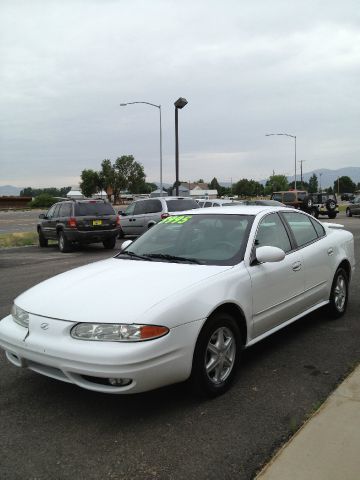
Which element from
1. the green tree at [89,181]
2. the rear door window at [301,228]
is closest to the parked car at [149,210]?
the rear door window at [301,228]

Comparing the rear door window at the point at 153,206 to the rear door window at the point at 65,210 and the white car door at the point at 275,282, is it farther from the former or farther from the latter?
the white car door at the point at 275,282

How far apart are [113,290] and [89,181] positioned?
98.2 metres

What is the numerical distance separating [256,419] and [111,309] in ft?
4.15

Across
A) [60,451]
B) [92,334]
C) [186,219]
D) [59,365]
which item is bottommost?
[60,451]

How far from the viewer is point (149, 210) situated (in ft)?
57.5

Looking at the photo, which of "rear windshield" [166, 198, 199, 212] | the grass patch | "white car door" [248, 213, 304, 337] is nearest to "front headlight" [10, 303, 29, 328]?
"white car door" [248, 213, 304, 337]

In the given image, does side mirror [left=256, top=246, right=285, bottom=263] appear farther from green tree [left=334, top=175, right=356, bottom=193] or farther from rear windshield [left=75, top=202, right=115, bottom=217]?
green tree [left=334, top=175, right=356, bottom=193]

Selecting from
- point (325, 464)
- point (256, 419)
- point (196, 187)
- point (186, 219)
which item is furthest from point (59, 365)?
point (196, 187)

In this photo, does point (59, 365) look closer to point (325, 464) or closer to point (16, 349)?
point (16, 349)

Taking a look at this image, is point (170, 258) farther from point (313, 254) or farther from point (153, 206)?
point (153, 206)

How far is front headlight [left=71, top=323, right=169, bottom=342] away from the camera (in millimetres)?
3242

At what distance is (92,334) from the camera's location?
10.8 feet

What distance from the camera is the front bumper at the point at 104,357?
3.18m

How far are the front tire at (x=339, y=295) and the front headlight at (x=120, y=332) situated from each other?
315 centimetres
